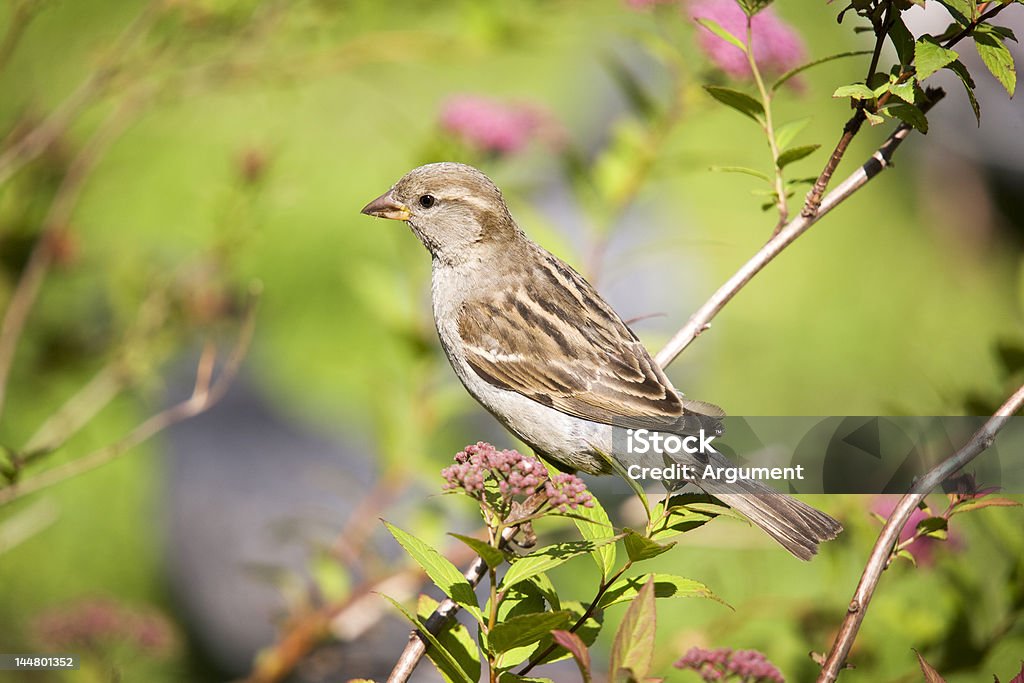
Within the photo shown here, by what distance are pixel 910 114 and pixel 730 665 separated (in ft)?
2.09

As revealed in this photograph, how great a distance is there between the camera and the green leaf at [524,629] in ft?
2.96

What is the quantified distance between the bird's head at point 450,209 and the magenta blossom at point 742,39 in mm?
484

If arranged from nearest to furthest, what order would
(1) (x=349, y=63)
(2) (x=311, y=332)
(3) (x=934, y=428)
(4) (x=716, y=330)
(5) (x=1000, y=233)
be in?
1. (3) (x=934, y=428)
2. (1) (x=349, y=63)
3. (2) (x=311, y=332)
4. (4) (x=716, y=330)
5. (5) (x=1000, y=233)

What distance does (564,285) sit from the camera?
180 centimetres

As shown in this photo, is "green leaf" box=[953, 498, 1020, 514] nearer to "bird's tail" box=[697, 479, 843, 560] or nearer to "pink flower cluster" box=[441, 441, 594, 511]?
"bird's tail" box=[697, 479, 843, 560]

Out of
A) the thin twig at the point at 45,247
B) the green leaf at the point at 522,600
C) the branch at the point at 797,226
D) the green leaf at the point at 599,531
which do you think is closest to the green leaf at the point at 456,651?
the green leaf at the point at 522,600

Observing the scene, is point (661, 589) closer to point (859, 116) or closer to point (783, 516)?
point (783, 516)

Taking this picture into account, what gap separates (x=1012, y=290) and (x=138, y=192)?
3.66 metres

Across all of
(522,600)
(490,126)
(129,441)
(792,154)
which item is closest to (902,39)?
(792,154)

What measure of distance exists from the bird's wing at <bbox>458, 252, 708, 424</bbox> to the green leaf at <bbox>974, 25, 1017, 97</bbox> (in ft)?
2.26

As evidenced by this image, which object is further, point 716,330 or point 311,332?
point 716,330

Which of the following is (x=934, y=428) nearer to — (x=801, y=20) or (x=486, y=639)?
(x=486, y=639)

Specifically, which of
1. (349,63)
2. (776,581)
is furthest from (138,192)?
(776,581)

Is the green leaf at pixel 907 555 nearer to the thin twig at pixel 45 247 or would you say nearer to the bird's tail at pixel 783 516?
the bird's tail at pixel 783 516
